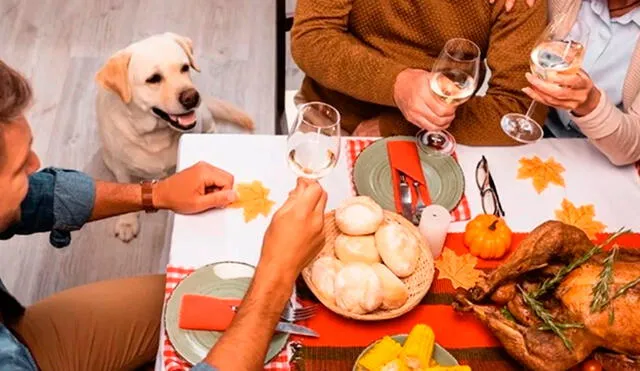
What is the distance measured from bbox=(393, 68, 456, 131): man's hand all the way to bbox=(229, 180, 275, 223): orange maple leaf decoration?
0.35 metres

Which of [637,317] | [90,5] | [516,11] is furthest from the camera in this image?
[90,5]

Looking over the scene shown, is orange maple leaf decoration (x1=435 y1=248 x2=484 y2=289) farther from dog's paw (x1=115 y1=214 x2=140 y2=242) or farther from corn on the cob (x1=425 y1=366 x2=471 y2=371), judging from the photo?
dog's paw (x1=115 y1=214 x2=140 y2=242)

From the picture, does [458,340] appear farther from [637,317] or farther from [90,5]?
[90,5]

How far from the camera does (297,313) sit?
3.88 ft

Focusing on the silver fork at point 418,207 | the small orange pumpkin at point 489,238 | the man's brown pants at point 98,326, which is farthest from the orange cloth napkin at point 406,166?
the man's brown pants at point 98,326

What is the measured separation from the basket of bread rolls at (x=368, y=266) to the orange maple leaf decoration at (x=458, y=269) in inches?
2.4

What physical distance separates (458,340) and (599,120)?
0.59 metres

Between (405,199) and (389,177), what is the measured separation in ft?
0.21

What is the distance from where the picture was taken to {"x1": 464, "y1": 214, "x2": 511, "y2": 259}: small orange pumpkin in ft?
4.28

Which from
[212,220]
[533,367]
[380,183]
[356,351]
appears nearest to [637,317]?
[533,367]

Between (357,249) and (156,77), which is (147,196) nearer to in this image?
(357,249)

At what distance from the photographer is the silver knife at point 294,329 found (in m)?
1.15

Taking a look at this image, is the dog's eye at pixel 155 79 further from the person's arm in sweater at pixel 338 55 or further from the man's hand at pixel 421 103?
the man's hand at pixel 421 103

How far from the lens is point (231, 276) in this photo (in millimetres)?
1223
